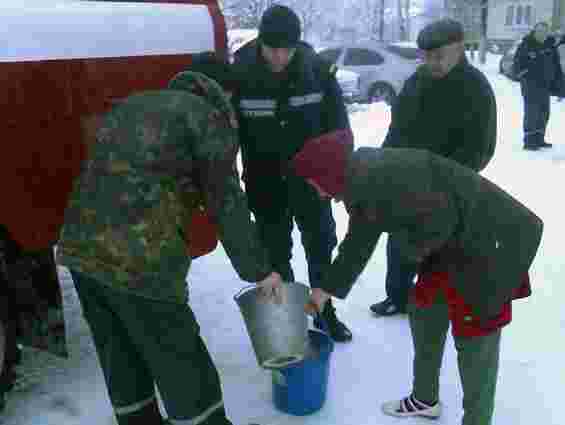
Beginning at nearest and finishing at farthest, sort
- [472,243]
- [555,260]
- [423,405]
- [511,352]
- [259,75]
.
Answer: [472,243] → [423,405] → [259,75] → [511,352] → [555,260]

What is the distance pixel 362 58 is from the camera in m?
12.5

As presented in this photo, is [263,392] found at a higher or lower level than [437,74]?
lower

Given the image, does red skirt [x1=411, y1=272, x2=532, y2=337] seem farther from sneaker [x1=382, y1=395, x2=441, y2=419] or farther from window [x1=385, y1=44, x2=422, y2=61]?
window [x1=385, y1=44, x2=422, y2=61]

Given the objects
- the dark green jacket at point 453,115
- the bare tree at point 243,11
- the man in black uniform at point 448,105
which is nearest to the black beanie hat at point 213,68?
the man in black uniform at point 448,105

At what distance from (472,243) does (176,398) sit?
1103 mm

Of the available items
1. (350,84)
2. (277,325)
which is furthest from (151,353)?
(350,84)

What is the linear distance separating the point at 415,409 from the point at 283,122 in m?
1.41

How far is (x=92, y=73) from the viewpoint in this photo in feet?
7.94

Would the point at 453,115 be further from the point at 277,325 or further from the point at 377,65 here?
the point at 377,65

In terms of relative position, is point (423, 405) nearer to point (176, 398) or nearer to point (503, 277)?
point (503, 277)

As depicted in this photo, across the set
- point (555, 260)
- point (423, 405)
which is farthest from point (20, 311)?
point (555, 260)

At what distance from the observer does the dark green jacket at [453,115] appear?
2793 mm

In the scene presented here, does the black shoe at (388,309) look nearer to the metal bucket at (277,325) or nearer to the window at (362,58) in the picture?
the metal bucket at (277,325)

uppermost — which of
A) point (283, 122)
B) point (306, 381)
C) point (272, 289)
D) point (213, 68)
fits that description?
point (213, 68)
